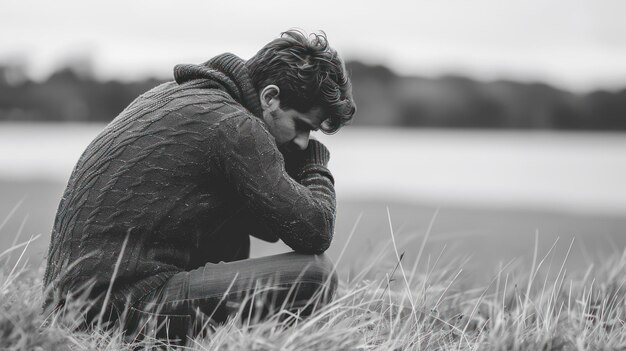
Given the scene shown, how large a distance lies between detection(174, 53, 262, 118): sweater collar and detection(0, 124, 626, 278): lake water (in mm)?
976

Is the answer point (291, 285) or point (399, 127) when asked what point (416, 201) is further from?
point (399, 127)

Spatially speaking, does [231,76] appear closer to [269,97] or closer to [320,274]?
[269,97]

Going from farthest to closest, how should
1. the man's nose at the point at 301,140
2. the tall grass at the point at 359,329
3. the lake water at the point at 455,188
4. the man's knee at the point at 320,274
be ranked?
1. the lake water at the point at 455,188
2. the man's nose at the point at 301,140
3. the man's knee at the point at 320,274
4. the tall grass at the point at 359,329

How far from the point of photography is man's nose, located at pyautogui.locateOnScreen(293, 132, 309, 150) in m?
2.81

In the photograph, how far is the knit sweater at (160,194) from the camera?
247cm

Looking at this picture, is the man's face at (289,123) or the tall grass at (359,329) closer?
the tall grass at (359,329)

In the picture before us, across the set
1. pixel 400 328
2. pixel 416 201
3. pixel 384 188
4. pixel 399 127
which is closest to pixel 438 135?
pixel 399 127

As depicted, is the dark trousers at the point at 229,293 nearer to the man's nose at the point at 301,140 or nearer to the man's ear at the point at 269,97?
the man's nose at the point at 301,140

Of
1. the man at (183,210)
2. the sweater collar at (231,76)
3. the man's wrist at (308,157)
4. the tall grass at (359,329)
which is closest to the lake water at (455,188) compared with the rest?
the tall grass at (359,329)

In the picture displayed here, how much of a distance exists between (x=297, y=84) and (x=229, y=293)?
782 mm

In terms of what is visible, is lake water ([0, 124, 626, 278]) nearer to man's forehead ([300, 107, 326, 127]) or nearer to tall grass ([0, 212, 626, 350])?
tall grass ([0, 212, 626, 350])

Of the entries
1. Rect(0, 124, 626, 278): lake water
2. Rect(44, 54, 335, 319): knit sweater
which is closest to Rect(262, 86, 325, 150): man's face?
Rect(44, 54, 335, 319): knit sweater

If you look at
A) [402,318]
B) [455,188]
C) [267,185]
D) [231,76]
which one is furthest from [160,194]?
[455,188]

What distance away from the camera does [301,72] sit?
2711 mm
